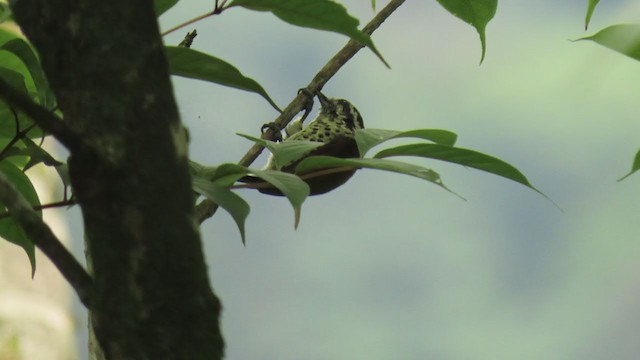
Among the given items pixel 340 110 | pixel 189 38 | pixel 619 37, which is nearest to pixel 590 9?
pixel 619 37

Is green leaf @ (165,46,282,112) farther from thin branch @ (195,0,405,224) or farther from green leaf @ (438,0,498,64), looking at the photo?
thin branch @ (195,0,405,224)

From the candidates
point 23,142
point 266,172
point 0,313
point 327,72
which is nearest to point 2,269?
point 0,313

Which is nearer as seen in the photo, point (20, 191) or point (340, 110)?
point (20, 191)

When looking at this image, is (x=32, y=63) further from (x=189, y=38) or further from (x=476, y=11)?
(x=189, y=38)

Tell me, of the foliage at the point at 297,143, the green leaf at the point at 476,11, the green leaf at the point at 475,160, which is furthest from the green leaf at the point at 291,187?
the green leaf at the point at 476,11

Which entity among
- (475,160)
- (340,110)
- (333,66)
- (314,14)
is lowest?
(475,160)

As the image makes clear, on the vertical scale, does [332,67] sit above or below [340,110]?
below

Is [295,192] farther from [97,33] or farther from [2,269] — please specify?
[2,269]
